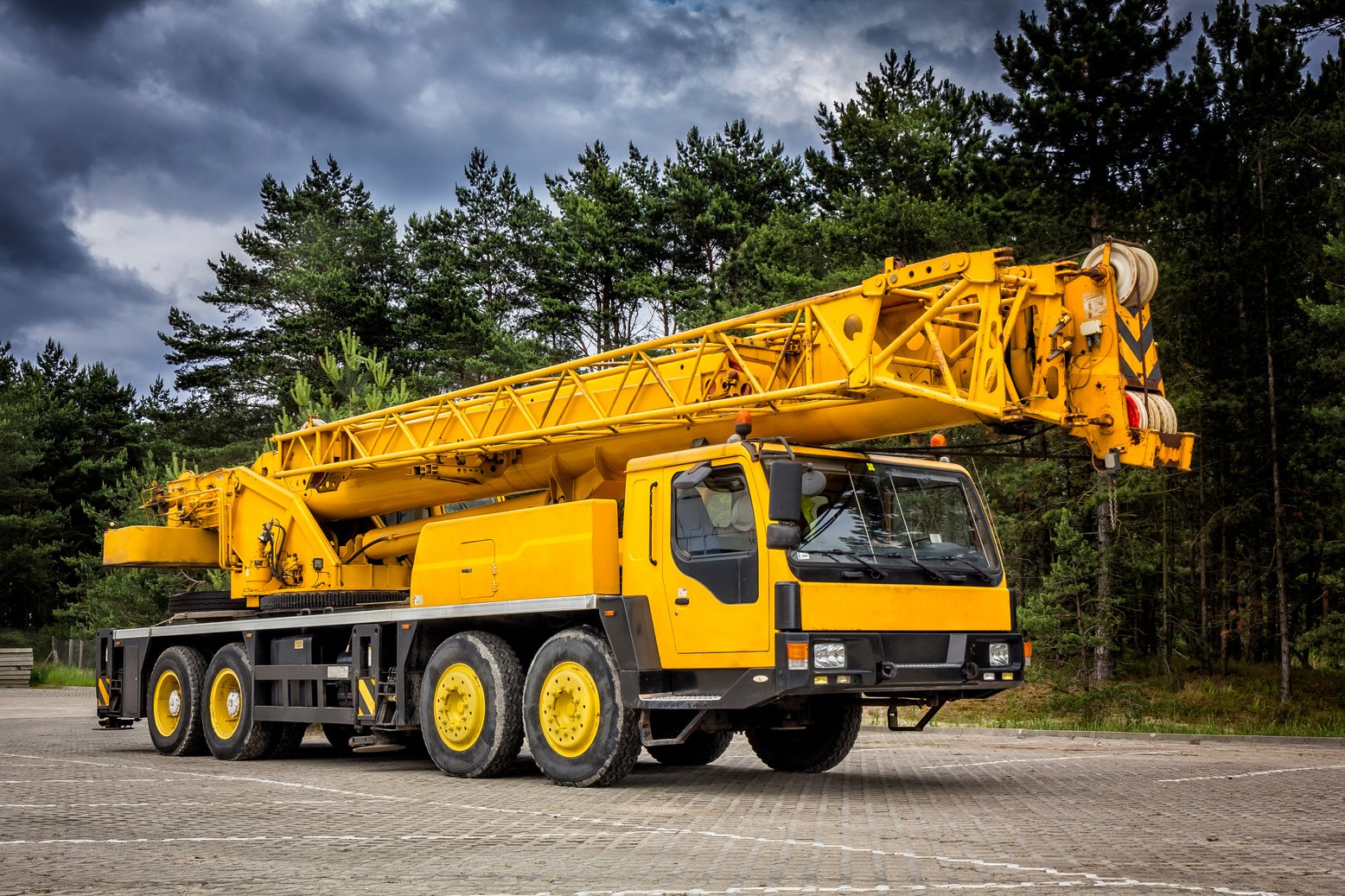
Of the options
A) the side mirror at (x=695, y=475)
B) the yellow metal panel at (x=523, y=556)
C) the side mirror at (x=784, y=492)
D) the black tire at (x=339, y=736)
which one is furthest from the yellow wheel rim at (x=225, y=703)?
the side mirror at (x=784, y=492)

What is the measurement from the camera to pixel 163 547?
1762 centimetres

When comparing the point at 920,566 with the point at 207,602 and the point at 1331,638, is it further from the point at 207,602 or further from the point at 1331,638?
the point at 1331,638

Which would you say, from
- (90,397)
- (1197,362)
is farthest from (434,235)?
(1197,362)

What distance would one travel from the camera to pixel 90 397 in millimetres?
69875

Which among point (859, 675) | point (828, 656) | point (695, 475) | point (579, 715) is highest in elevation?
point (695, 475)

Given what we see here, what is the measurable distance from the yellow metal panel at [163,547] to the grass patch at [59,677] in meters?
28.2

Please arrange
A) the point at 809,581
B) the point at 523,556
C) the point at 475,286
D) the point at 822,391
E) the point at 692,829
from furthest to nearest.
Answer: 1. the point at 475,286
2. the point at 523,556
3. the point at 822,391
4. the point at 809,581
5. the point at 692,829

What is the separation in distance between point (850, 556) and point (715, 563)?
1.06 metres

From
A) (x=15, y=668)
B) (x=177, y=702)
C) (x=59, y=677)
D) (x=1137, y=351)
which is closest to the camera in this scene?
(x=1137, y=351)

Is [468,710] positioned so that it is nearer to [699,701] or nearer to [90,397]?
[699,701]

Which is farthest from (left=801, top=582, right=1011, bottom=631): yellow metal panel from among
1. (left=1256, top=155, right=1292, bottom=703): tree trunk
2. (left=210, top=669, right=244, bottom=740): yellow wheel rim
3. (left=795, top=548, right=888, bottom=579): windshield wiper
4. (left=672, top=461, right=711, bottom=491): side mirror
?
(left=1256, top=155, right=1292, bottom=703): tree trunk

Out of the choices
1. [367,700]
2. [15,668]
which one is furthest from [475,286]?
[367,700]

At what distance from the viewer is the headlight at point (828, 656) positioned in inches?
390

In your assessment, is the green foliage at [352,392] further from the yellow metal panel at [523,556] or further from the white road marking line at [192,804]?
the white road marking line at [192,804]
